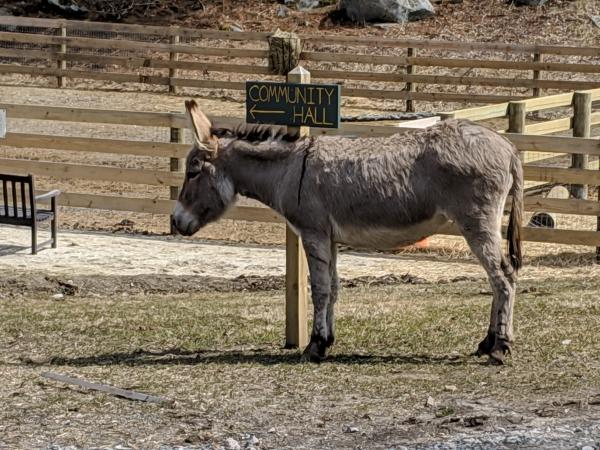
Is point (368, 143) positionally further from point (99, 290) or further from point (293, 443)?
point (99, 290)

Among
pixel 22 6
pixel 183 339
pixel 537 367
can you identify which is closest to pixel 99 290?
pixel 183 339

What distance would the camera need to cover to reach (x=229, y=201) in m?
8.62

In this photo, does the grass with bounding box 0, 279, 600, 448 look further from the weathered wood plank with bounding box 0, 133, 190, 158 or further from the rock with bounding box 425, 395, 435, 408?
the weathered wood plank with bounding box 0, 133, 190, 158

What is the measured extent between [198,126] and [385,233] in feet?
4.71

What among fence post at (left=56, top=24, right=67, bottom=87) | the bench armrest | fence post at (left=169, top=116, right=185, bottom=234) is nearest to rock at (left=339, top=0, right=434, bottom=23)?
fence post at (left=56, top=24, right=67, bottom=87)

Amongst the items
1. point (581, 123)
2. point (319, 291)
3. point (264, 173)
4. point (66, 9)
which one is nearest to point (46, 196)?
point (581, 123)

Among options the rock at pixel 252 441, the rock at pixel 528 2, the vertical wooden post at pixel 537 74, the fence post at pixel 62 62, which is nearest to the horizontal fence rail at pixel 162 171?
the rock at pixel 252 441

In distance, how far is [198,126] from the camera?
8461mm

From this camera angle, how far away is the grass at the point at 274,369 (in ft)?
22.7

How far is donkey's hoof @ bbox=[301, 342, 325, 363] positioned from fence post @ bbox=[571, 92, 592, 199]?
22.1 feet

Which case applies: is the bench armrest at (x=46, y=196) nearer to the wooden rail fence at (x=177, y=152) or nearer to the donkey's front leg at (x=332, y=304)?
the wooden rail fence at (x=177, y=152)

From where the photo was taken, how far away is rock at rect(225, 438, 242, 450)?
652 centimetres

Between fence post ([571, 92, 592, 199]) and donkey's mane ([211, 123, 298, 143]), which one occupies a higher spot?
donkey's mane ([211, 123, 298, 143])

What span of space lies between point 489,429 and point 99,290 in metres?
6.10
